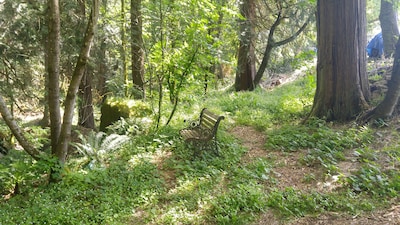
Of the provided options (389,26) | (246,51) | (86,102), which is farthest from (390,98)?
(86,102)

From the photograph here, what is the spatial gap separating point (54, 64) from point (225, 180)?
3.41 metres

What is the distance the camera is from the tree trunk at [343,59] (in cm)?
739

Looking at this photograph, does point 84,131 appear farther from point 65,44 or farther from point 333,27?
point 333,27

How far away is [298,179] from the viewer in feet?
17.1

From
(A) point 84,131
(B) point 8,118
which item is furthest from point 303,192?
(A) point 84,131

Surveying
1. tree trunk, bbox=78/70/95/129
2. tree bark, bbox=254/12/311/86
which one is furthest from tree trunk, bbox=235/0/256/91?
tree trunk, bbox=78/70/95/129

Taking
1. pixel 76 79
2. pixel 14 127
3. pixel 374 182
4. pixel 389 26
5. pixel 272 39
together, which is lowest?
pixel 374 182

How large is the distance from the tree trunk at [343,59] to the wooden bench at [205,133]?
3.10m

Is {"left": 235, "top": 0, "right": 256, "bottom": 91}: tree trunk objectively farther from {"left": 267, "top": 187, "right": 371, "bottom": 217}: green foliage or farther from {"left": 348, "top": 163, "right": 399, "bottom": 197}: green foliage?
{"left": 267, "top": 187, "right": 371, "bottom": 217}: green foliage

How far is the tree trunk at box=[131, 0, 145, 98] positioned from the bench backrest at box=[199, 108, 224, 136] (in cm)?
236

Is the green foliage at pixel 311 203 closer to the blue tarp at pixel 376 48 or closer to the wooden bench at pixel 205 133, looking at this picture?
the wooden bench at pixel 205 133

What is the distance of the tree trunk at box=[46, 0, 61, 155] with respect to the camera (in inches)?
184

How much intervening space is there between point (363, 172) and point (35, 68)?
1017cm

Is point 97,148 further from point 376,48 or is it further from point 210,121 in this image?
point 376,48
